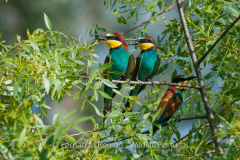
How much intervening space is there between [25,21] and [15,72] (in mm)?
2083

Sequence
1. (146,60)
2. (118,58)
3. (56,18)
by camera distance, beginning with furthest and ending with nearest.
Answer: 1. (56,18)
2. (146,60)
3. (118,58)

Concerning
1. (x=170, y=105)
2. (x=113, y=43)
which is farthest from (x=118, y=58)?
(x=170, y=105)

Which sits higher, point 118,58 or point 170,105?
point 118,58

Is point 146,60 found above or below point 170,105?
above

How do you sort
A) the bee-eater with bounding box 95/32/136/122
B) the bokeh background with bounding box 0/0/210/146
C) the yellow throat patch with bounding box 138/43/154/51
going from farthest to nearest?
1. the bokeh background with bounding box 0/0/210/146
2. the yellow throat patch with bounding box 138/43/154/51
3. the bee-eater with bounding box 95/32/136/122

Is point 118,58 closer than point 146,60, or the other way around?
point 118,58

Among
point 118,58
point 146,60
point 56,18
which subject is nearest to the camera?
point 118,58

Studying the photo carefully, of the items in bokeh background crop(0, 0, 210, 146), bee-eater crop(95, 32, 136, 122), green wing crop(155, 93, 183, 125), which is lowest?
green wing crop(155, 93, 183, 125)

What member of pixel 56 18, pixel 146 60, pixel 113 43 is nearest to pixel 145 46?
pixel 146 60

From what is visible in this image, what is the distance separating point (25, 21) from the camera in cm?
242

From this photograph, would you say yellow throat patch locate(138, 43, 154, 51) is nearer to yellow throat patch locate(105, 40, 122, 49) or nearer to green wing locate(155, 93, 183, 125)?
yellow throat patch locate(105, 40, 122, 49)

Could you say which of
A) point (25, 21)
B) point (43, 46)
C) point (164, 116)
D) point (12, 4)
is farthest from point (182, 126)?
point (12, 4)

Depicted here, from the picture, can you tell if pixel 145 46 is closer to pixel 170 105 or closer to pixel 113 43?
pixel 113 43

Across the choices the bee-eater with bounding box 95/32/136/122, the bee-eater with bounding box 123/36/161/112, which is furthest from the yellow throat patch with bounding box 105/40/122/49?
the bee-eater with bounding box 123/36/161/112
